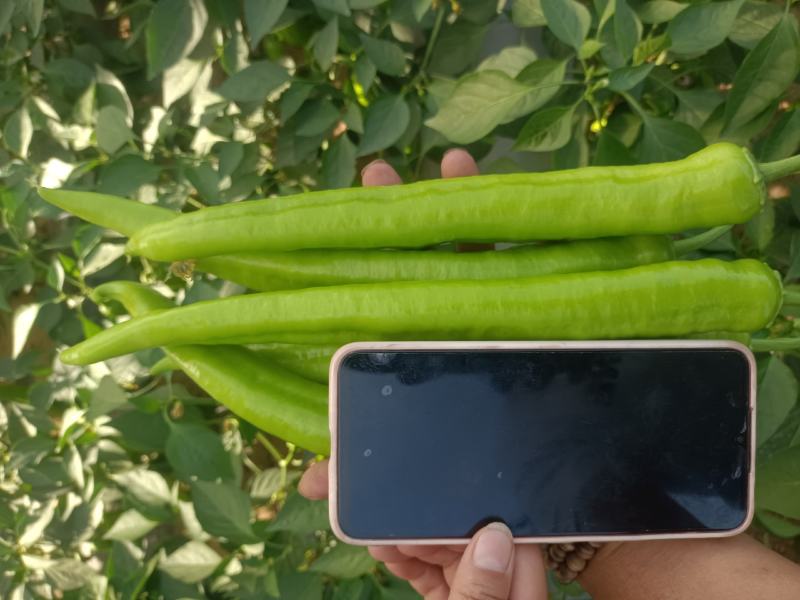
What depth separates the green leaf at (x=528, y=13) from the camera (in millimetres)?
797

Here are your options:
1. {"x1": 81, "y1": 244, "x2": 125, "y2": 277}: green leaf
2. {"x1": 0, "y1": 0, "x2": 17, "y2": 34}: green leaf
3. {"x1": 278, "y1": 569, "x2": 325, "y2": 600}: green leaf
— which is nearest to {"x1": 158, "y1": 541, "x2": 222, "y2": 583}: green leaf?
{"x1": 278, "y1": 569, "x2": 325, "y2": 600}: green leaf

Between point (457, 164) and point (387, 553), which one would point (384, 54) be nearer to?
point (457, 164)

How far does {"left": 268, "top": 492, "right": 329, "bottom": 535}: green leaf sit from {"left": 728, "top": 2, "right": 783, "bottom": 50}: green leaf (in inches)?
30.7

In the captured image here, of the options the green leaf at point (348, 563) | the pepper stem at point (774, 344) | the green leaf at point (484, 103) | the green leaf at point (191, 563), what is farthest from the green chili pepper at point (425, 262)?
the green leaf at point (191, 563)

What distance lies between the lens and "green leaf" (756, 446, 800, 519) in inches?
31.5

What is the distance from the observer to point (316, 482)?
825 mm

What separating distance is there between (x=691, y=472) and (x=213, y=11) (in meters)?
0.82

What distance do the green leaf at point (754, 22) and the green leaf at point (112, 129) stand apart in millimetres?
798

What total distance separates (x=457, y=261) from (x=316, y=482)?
393 millimetres

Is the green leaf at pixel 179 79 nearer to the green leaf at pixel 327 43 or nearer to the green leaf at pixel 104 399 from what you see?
the green leaf at pixel 327 43

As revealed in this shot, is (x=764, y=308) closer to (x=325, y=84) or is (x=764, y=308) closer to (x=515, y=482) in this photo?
(x=515, y=482)

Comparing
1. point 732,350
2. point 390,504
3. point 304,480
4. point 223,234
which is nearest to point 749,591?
point 732,350

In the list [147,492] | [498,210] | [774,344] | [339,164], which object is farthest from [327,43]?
[147,492]

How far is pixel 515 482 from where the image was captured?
0.60 meters
